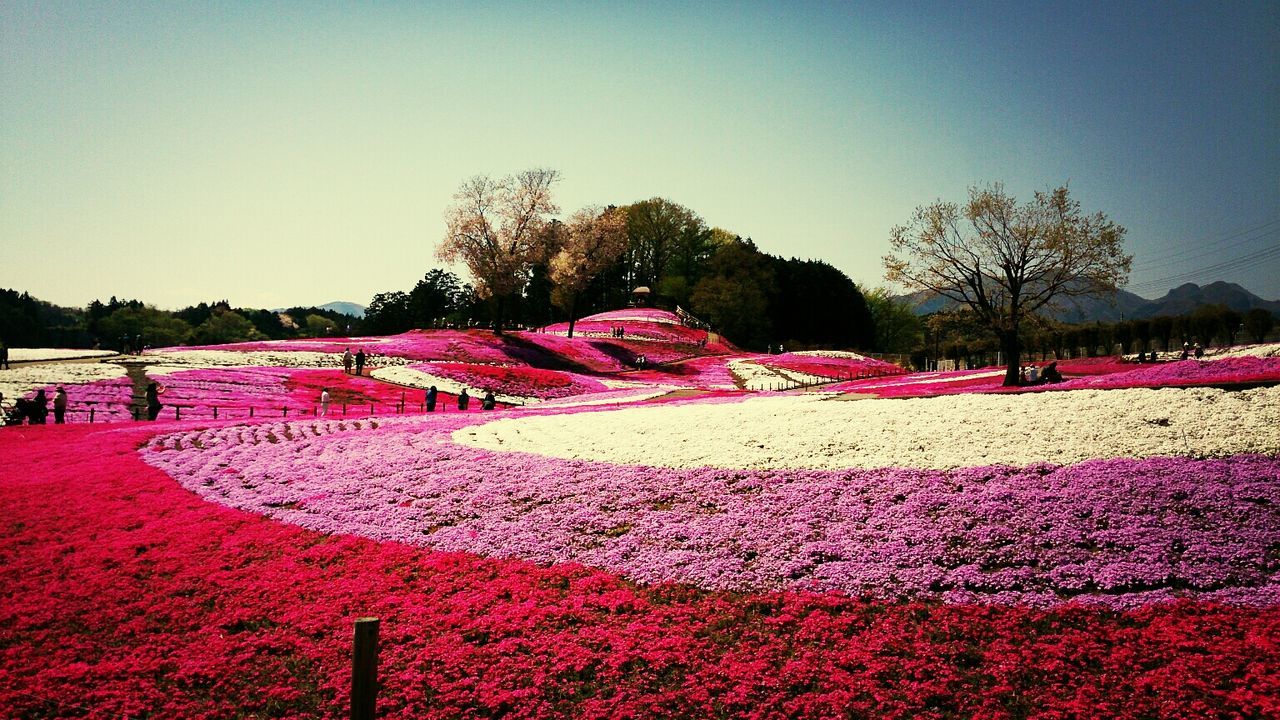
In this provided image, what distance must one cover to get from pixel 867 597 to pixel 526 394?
3992cm

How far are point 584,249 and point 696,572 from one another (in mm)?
70696

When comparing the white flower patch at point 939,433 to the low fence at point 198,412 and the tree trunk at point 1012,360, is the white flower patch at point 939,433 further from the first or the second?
the tree trunk at point 1012,360

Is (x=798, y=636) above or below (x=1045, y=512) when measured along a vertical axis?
below

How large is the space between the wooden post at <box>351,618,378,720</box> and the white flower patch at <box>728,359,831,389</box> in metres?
Result: 48.8

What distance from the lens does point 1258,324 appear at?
195 ft

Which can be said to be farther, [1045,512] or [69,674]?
[1045,512]

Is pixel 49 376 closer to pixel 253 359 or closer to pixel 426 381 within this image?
pixel 253 359

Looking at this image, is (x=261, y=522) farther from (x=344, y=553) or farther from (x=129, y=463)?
(x=129, y=463)

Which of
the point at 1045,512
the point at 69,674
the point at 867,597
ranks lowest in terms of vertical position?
the point at 69,674

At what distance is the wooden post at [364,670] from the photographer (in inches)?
262

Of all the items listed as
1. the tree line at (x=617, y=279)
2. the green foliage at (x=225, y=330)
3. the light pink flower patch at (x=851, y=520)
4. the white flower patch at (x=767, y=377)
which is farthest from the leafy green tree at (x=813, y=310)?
the green foliage at (x=225, y=330)

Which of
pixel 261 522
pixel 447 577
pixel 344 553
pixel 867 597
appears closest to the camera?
pixel 867 597

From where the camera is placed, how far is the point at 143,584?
1277 centimetres

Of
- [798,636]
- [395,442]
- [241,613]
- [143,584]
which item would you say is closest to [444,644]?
[241,613]
